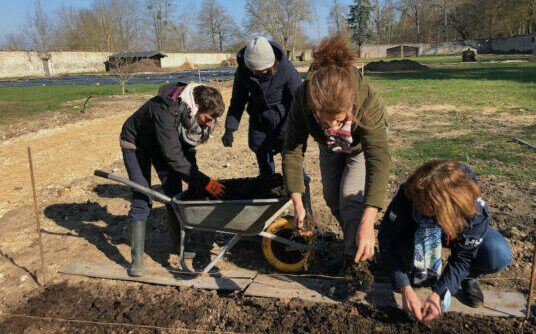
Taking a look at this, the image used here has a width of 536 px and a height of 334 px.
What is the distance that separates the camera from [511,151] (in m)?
5.04

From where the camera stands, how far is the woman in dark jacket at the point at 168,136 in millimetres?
2523

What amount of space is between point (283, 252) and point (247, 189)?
561 mm

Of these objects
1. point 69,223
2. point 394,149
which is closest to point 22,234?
point 69,223

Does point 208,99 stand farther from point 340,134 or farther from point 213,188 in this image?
point 340,134

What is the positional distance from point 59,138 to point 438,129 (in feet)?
25.2

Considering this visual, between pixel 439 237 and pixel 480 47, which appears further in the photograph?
pixel 480 47

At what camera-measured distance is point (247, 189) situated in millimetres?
3031

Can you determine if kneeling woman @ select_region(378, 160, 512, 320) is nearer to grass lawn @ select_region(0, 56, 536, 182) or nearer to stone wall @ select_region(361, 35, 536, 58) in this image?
grass lawn @ select_region(0, 56, 536, 182)

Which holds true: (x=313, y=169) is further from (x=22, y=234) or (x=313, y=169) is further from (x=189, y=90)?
(x=22, y=234)

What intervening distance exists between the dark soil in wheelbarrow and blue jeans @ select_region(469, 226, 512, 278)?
0.31m

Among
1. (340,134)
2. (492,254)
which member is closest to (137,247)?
(340,134)

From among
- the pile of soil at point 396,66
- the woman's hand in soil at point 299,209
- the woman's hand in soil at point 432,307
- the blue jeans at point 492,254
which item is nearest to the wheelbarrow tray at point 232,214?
the woman's hand in soil at point 299,209

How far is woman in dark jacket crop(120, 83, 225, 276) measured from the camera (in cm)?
252

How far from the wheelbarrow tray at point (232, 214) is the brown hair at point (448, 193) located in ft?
2.78
